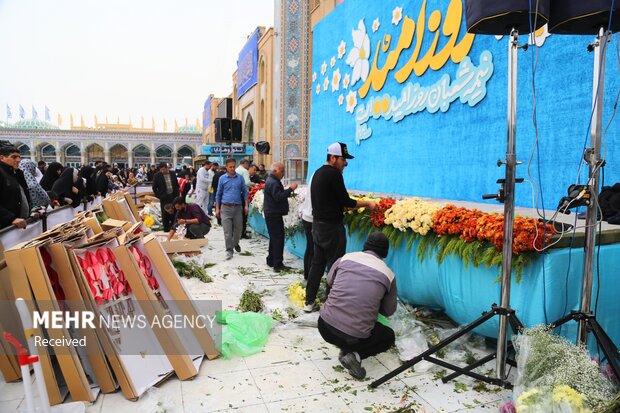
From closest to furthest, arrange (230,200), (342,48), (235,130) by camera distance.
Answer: (230,200) < (342,48) < (235,130)

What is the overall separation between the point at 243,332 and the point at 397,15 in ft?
19.6

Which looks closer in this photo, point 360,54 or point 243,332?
point 243,332

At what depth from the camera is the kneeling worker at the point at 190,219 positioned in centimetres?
750

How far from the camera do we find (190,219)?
24.9 feet

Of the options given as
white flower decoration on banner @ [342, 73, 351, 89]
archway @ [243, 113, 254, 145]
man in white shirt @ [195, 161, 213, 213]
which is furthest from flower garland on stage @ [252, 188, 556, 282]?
archway @ [243, 113, 254, 145]

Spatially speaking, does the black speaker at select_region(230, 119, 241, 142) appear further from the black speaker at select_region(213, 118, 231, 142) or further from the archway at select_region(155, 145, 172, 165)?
the archway at select_region(155, 145, 172, 165)

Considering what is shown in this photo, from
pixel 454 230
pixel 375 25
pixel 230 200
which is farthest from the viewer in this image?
pixel 375 25

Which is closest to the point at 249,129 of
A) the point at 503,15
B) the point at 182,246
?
the point at 182,246

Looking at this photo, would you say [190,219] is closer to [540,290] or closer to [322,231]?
[322,231]

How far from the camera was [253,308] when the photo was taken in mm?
4641

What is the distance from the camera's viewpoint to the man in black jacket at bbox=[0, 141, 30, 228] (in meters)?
4.68

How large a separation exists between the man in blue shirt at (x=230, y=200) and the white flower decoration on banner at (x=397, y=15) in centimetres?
370

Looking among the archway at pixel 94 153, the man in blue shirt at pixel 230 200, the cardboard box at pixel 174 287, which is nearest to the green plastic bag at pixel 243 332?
the cardboard box at pixel 174 287

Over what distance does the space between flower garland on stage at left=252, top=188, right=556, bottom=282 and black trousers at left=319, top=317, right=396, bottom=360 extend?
911 mm
